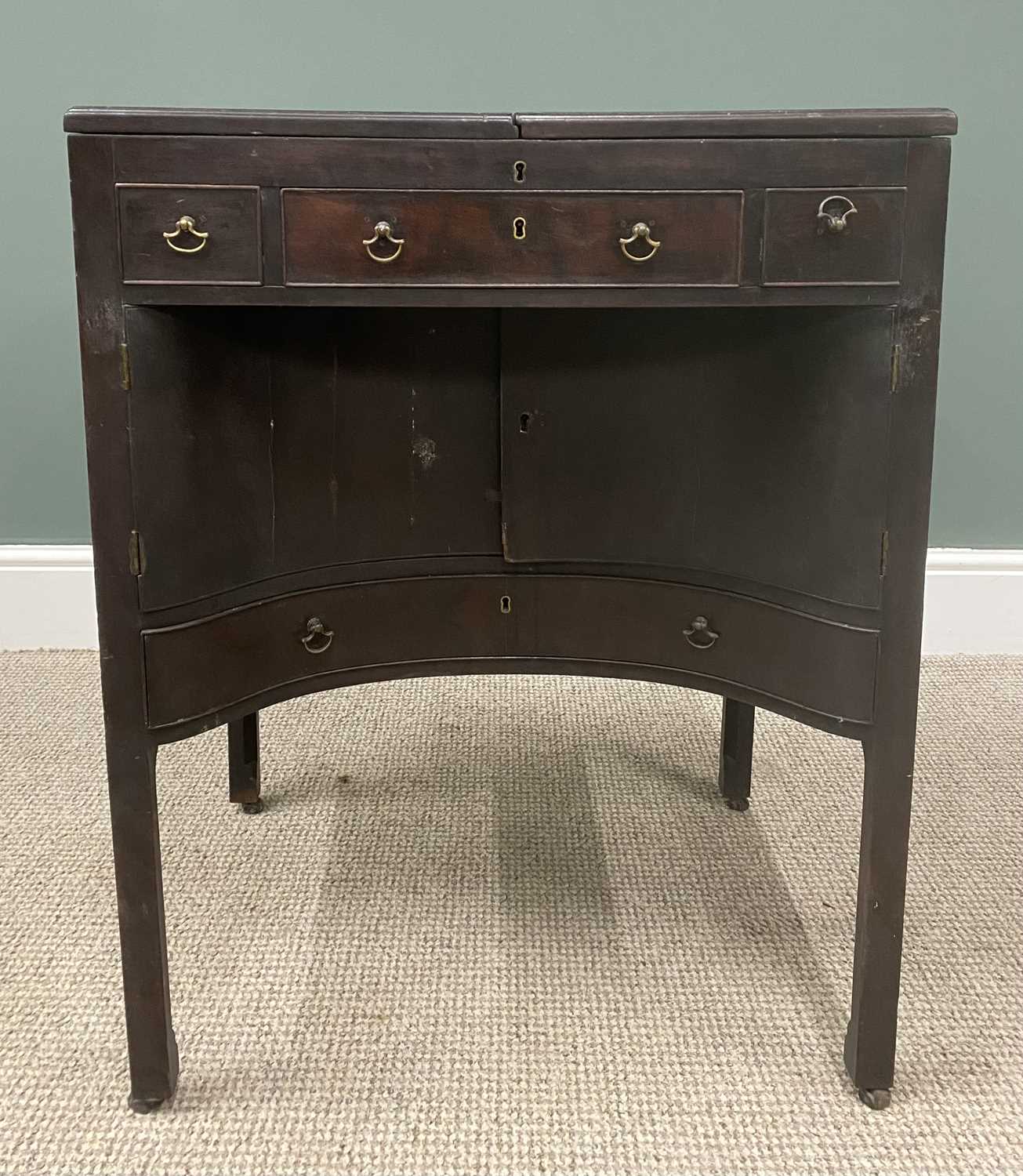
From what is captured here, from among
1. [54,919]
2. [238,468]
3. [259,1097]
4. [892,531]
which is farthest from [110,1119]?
[892,531]

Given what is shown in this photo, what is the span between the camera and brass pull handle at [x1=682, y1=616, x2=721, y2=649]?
1184 mm

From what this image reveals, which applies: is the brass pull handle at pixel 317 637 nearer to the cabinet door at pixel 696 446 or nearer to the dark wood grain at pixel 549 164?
the cabinet door at pixel 696 446

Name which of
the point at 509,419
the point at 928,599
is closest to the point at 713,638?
the point at 509,419

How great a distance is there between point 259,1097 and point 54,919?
42 centimetres

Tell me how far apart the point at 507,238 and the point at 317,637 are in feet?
1.45

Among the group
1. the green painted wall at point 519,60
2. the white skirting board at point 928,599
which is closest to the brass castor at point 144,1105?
the white skirting board at point 928,599

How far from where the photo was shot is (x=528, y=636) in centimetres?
123

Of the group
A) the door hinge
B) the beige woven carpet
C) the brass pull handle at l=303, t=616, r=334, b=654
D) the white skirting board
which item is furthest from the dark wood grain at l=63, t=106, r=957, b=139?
the white skirting board

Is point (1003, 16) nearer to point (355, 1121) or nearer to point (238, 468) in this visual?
point (238, 468)

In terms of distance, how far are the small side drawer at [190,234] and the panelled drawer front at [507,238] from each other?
31 mm

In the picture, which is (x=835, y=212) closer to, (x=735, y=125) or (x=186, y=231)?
(x=735, y=125)

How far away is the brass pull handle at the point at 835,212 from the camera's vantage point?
96cm

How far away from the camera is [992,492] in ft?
7.14

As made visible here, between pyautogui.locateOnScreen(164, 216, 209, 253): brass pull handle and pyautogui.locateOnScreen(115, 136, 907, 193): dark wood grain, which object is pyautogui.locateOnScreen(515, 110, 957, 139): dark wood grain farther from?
pyautogui.locateOnScreen(164, 216, 209, 253): brass pull handle
